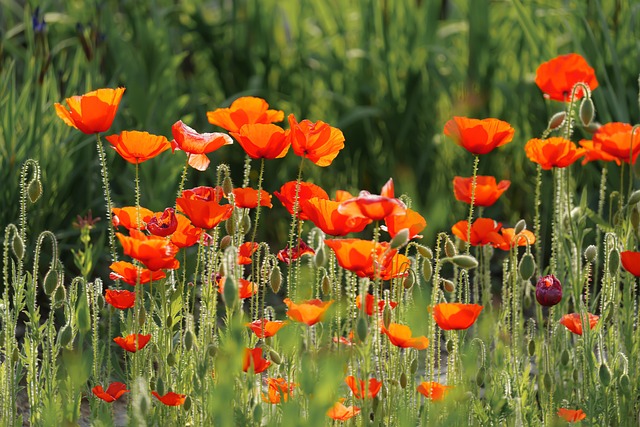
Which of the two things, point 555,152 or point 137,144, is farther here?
point 555,152

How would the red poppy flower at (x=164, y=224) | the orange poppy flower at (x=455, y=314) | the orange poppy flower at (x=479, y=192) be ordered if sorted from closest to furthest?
the orange poppy flower at (x=455, y=314) → the red poppy flower at (x=164, y=224) → the orange poppy flower at (x=479, y=192)

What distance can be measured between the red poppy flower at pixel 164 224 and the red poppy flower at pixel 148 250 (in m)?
0.08

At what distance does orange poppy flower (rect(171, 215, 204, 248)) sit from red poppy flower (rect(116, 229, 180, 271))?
0.44ft

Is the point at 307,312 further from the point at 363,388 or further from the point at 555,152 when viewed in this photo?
the point at 555,152

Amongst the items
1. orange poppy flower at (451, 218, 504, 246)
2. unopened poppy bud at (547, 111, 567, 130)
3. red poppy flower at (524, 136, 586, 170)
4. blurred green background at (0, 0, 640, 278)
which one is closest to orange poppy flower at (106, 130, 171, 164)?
orange poppy flower at (451, 218, 504, 246)

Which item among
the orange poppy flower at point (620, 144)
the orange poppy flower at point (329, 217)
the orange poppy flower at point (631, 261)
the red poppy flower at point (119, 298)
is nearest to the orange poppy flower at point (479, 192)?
the orange poppy flower at point (620, 144)

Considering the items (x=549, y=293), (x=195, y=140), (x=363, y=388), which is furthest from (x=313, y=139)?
(x=549, y=293)

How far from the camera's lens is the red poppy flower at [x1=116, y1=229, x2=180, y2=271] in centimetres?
169

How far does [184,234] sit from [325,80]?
2.41 metres

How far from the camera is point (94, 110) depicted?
6.30 feet

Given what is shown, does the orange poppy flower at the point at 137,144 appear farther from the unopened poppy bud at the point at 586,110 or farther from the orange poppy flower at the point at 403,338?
the unopened poppy bud at the point at 586,110

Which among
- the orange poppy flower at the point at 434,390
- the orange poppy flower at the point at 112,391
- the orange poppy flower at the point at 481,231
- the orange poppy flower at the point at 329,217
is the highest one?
the orange poppy flower at the point at 329,217

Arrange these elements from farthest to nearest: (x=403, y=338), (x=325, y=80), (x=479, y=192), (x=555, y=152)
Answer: (x=325, y=80), (x=479, y=192), (x=555, y=152), (x=403, y=338)

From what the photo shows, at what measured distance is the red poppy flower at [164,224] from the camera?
184 centimetres
